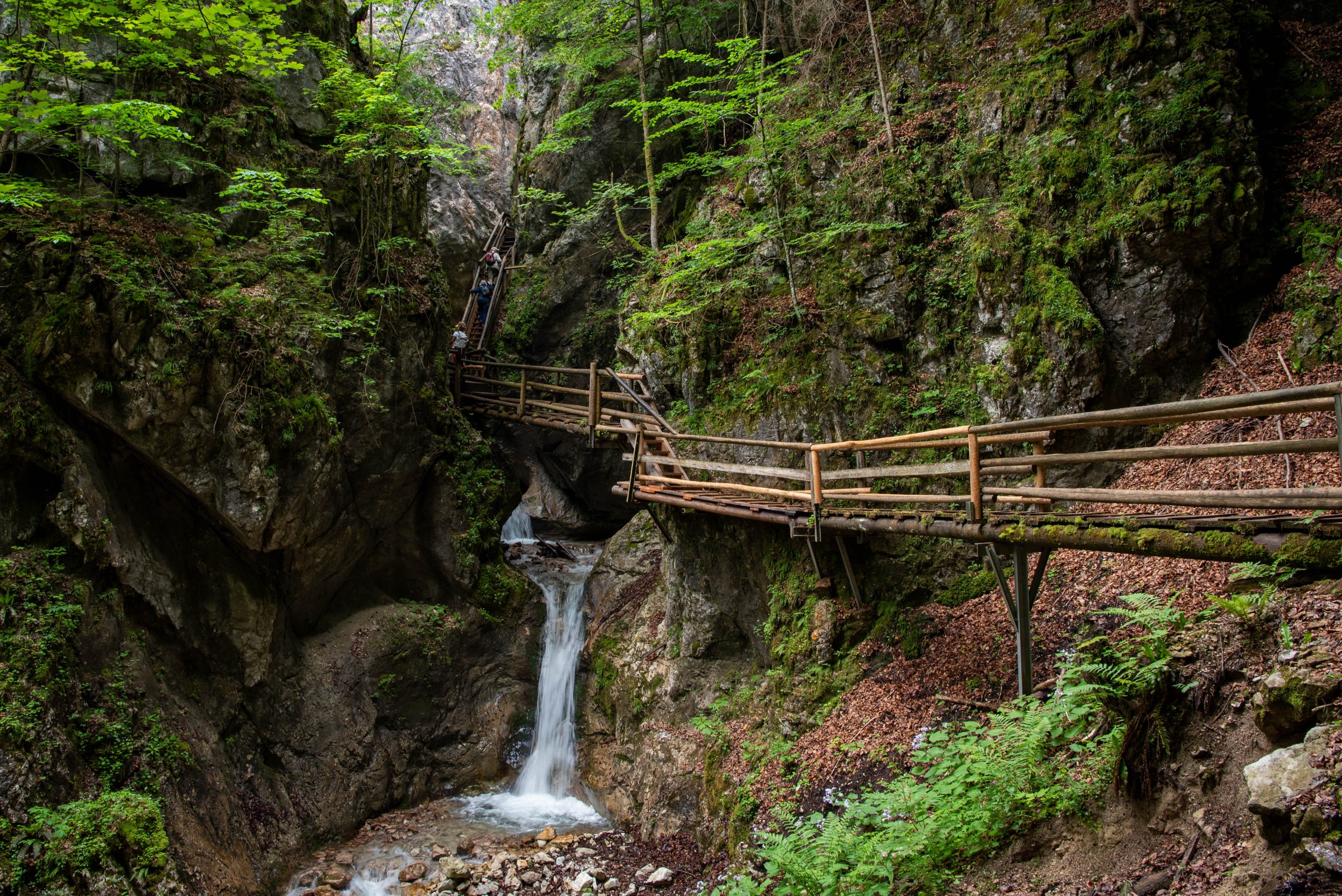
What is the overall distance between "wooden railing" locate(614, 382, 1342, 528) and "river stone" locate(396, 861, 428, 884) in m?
5.84

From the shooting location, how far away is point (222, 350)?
30.9 ft

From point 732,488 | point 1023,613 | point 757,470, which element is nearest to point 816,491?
point 757,470

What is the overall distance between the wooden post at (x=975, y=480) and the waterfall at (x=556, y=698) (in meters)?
9.23

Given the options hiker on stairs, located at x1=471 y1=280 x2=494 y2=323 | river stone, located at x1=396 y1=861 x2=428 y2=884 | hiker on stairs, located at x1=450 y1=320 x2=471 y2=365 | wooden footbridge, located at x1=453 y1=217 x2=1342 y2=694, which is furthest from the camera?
hiker on stairs, located at x1=471 y1=280 x2=494 y2=323

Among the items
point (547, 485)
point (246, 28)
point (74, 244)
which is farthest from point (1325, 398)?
point (547, 485)

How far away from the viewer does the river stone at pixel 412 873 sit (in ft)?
30.9

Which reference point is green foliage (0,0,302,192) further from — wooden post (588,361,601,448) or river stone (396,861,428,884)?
river stone (396,861,428,884)

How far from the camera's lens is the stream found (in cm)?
995

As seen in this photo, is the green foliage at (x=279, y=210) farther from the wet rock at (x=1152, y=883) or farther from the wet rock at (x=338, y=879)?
the wet rock at (x=1152, y=883)

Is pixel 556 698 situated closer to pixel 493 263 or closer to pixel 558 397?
pixel 558 397

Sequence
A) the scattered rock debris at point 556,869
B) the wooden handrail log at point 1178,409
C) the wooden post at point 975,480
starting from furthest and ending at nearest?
the scattered rock debris at point 556,869 < the wooden post at point 975,480 < the wooden handrail log at point 1178,409

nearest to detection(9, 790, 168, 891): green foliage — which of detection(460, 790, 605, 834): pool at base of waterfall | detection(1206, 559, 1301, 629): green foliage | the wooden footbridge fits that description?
detection(460, 790, 605, 834): pool at base of waterfall

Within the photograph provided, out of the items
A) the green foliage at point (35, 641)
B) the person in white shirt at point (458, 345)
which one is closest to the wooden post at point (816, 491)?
the green foliage at point (35, 641)

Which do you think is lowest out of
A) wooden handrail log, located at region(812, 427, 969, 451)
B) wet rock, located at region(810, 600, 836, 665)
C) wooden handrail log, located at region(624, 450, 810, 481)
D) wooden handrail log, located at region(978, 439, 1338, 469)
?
wet rock, located at region(810, 600, 836, 665)
